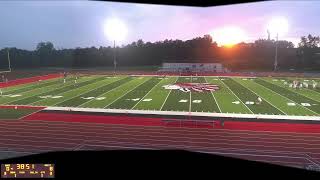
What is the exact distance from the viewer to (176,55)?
104 feet

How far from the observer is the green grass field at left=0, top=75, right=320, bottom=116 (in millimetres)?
18062

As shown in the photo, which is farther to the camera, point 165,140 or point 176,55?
point 176,55

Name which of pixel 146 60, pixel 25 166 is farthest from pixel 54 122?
pixel 146 60

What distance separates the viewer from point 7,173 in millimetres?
6133

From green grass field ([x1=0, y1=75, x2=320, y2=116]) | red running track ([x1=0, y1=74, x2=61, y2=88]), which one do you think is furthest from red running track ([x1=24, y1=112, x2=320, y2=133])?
red running track ([x1=0, y1=74, x2=61, y2=88])

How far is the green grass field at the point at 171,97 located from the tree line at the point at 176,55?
2489 millimetres

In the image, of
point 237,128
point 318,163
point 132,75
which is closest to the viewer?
point 318,163

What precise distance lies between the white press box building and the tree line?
992 millimetres

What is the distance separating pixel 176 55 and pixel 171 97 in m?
11.1

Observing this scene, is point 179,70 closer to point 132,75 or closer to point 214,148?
point 132,75

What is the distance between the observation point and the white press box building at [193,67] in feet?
119

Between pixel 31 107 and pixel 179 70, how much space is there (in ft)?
70.2

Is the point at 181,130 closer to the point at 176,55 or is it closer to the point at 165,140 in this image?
the point at 165,140
